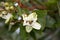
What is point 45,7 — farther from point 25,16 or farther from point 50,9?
point 25,16

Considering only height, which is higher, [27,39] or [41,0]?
[41,0]

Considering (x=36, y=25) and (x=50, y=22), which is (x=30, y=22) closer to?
(x=36, y=25)

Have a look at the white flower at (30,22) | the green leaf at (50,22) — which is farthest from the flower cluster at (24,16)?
the green leaf at (50,22)

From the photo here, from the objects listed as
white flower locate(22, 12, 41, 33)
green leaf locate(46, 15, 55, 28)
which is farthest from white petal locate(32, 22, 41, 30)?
green leaf locate(46, 15, 55, 28)

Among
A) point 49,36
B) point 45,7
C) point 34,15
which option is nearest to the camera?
point 34,15

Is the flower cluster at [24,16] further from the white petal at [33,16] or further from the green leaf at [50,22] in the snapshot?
the green leaf at [50,22]

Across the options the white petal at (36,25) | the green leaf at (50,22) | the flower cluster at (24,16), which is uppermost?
the flower cluster at (24,16)

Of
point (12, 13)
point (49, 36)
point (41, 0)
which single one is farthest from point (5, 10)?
point (49, 36)

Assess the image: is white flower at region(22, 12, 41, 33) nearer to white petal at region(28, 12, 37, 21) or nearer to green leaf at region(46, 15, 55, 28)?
white petal at region(28, 12, 37, 21)

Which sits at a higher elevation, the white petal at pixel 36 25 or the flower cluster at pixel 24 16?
the flower cluster at pixel 24 16
